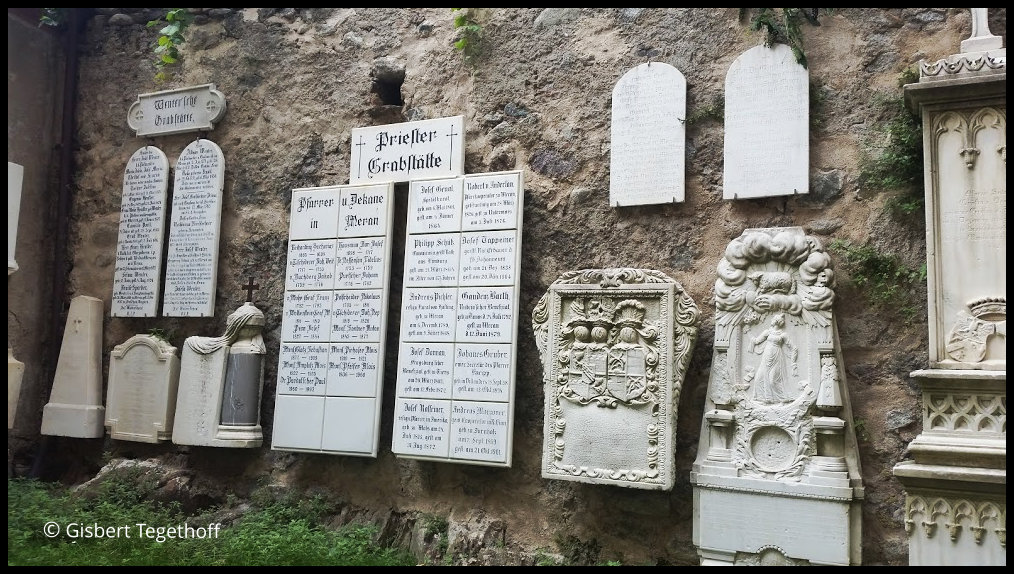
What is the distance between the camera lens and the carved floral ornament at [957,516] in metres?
3.40

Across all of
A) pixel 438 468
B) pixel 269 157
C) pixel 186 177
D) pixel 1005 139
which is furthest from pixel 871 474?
pixel 186 177

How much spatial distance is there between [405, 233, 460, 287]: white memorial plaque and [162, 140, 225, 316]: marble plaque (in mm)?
1601

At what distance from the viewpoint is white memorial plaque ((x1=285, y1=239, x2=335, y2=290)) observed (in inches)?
210

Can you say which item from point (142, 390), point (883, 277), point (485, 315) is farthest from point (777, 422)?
point (142, 390)

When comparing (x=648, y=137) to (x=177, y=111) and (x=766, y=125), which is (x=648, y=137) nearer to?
(x=766, y=125)

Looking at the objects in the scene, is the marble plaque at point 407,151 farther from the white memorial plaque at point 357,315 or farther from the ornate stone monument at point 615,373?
the ornate stone monument at point 615,373

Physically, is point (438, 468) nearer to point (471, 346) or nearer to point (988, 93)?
point (471, 346)

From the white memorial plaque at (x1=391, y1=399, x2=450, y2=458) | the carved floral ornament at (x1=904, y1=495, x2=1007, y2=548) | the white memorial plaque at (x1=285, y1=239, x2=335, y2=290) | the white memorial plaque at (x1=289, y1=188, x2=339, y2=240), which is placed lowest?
the carved floral ornament at (x1=904, y1=495, x2=1007, y2=548)

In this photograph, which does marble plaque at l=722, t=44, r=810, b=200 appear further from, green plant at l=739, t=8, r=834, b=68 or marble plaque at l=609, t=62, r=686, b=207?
marble plaque at l=609, t=62, r=686, b=207

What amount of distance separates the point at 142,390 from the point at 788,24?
15.2 feet

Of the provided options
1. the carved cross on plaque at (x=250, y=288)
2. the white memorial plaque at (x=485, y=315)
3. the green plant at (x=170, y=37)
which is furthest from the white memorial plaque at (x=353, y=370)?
the green plant at (x=170, y=37)

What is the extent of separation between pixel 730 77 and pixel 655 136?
1.66ft

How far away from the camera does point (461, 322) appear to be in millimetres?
4828

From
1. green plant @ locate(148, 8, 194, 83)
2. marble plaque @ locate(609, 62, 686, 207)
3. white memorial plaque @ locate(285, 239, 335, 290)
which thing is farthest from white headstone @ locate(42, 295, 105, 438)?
marble plaque @ locate(609, 62, 686, 207)
